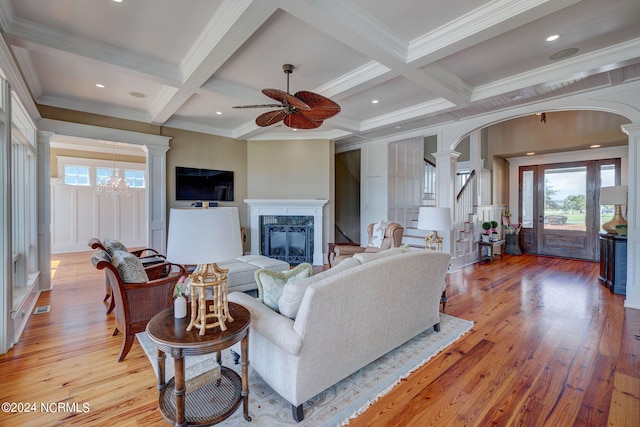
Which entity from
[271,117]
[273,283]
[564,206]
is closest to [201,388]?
[273,283]

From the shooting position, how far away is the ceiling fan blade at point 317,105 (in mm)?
2842

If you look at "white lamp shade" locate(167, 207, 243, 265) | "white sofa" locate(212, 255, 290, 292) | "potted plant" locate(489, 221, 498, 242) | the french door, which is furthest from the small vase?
the french door

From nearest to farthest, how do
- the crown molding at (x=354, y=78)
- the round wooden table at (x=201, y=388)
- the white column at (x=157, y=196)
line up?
1. the round wooden table at (x=201, y=388)
2. the crown molding at (x=354, y=78)
3. the white column at (x=157, y=196)

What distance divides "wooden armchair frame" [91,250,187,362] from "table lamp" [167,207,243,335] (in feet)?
3.16

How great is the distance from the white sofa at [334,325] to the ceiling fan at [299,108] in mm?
1639

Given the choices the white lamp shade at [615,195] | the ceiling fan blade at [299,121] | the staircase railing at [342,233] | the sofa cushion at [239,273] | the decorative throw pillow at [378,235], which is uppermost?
the ceiling fan blade at [299,121]

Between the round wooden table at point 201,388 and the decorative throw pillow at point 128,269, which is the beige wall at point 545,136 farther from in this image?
the decorative throw pillow at point 128,269

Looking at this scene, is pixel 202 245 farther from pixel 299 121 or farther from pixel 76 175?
pixel 76 175

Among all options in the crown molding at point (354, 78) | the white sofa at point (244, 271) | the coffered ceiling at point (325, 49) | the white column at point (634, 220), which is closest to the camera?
the coffered ceiling at point (325, 49)

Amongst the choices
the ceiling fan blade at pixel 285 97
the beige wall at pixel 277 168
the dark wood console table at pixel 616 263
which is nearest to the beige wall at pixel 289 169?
the beige wall at pixel 277 168

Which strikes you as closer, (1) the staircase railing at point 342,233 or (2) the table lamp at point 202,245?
(2) the table lamp at point 202,245

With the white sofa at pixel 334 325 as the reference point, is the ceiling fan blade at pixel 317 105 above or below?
above

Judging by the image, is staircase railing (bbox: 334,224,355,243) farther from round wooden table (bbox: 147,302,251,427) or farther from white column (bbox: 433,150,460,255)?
round wooden table (bbox: 147,302,251,427)

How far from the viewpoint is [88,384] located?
6.75 ft
